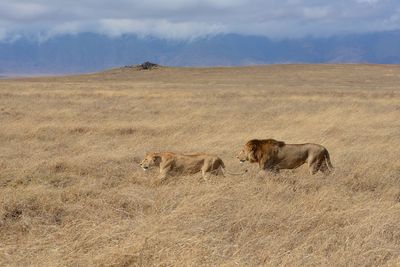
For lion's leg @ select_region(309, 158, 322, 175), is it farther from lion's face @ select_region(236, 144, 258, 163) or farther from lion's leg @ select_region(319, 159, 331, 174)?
lion's face @ select_region(236, 144, 258, 163)

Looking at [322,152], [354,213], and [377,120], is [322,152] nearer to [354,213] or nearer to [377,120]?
[354,213]

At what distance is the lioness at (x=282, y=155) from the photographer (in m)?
10.0

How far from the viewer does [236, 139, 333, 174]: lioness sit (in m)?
10.0

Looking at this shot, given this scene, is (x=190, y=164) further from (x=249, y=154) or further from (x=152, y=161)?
(x=249, y=154)

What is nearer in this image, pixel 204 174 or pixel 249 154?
pixel 204 174

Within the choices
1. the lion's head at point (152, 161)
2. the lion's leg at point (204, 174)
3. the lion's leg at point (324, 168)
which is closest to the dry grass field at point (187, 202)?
the lion's leg at point (204, 174)

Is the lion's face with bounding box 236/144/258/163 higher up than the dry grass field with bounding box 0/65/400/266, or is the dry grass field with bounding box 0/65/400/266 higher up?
the lion's face with bounding box 236/144/258/163

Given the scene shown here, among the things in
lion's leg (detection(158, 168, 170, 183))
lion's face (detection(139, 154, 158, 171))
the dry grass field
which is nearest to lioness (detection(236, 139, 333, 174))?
the dry grass field

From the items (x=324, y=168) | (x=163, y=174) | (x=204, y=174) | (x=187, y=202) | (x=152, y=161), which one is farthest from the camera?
(x=324, y=168)

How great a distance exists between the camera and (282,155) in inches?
396

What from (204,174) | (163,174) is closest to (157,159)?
(163,174)

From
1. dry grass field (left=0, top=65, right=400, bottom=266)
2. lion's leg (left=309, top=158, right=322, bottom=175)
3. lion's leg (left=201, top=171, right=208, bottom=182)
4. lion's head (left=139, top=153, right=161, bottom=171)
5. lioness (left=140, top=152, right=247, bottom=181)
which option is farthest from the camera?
lion's leg (left=309, top=158, right=322, bottom=175)

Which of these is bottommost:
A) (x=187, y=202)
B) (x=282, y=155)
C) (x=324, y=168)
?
(x=324, y=168)

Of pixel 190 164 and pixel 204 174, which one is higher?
pixel 190 164
